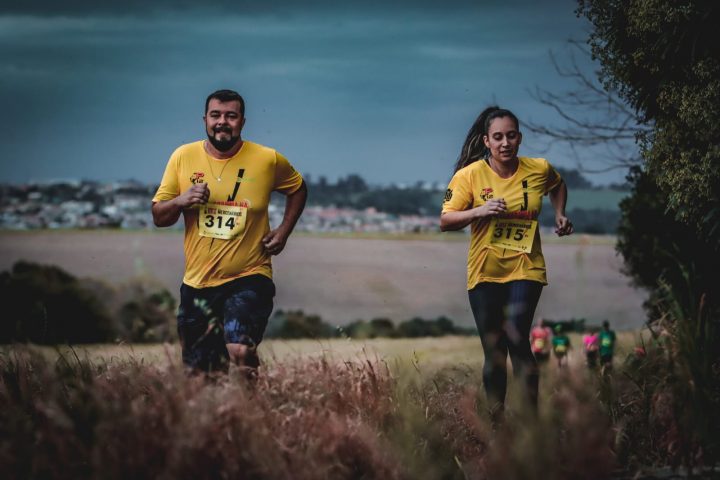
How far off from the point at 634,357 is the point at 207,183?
533cm

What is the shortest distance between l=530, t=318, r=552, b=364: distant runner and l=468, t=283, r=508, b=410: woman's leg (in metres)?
4.84

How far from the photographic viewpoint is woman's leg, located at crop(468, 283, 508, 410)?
6895 mm

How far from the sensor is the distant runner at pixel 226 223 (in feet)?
22.2

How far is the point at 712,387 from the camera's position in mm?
6422

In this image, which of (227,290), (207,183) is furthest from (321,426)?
(207,183)

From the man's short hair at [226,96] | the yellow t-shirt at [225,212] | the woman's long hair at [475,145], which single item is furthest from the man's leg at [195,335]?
the woman's long hair at [475,145]

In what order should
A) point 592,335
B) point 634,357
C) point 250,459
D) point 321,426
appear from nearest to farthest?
point 250,459, point 321,426, point 634,357, point 592,335

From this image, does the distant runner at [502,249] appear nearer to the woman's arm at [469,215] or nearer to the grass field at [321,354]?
the woman's arm at [469,215]

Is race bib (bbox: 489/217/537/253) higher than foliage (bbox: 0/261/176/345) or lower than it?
higher

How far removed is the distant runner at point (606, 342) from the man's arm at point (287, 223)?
575 centimetres

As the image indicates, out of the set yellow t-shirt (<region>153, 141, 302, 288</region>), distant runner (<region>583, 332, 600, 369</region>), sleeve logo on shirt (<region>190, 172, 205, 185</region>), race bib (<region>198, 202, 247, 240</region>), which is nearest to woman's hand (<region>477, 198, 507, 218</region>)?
yellow t-shirt (<region>153, 141, 302, 288</region>)

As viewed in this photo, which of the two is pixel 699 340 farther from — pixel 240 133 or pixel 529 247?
pixel 240 133

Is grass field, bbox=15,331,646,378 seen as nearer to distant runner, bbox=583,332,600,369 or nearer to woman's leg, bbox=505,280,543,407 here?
woman's leg, bbox=505,280,543,407

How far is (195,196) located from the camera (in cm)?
665
